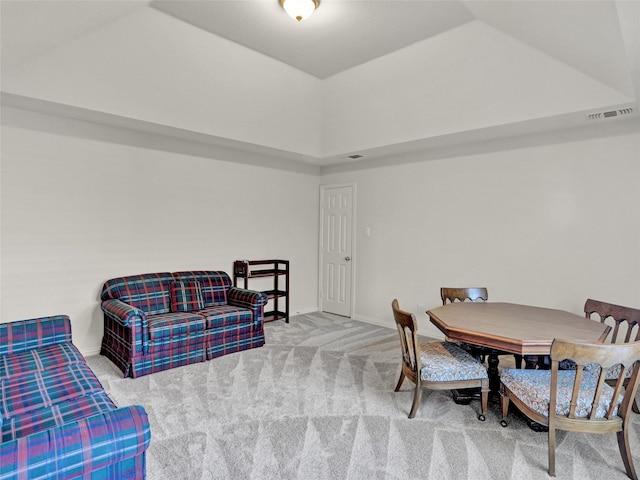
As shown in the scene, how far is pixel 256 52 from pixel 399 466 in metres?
4.07

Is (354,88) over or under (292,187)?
over

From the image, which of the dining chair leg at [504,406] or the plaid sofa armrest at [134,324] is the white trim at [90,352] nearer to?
the plaid sofa armrest at [134,324]

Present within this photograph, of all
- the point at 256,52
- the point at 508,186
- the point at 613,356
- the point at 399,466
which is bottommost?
the point at 399,466

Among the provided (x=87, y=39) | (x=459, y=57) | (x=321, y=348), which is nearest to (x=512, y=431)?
(x=321, y=348)

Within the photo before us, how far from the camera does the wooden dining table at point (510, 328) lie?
7.54ft

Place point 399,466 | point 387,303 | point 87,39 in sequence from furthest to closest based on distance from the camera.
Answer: point 387,303 → point 87,39 → point 399,466

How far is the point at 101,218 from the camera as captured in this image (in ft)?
13.0

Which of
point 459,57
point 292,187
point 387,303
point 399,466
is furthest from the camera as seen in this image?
point 292,187

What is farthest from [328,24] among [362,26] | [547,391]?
[547,391]

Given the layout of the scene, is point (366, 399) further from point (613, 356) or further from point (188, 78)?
point (188, 78)

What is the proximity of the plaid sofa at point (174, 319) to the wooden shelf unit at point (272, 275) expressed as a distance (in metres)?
0.37

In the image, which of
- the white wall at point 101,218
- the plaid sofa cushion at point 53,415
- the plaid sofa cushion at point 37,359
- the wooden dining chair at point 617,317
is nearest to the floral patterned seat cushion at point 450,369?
the wooden dining chair at point 617,317

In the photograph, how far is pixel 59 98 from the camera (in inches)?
125

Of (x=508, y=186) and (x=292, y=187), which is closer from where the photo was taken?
(x=508, y=186)
